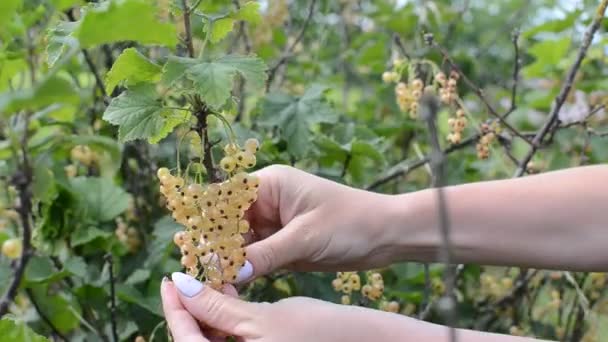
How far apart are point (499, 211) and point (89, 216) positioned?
86 cm

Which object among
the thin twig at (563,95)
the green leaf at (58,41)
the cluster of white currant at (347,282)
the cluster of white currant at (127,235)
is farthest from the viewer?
the cluster of white currant at (127,235)

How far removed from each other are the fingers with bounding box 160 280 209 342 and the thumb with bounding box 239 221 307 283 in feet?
0.36

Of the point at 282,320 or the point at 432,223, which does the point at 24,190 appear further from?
the point at 432,223

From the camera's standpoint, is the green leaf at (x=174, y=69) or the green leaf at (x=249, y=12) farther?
the green leaf at (x=249, y=12)

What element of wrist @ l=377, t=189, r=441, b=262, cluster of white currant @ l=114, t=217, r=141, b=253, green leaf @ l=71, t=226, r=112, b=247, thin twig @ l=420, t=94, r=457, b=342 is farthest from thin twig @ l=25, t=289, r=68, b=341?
thin twig @ l=420, t=94, r=457, b=342

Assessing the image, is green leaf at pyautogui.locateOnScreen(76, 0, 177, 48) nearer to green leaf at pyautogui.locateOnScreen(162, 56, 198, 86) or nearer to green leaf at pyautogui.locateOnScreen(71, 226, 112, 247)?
green leaf at pyautogui.locateOnScreen(162, 56, 198, 86)

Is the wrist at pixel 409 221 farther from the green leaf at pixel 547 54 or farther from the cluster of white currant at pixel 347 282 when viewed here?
the green leaf at pixel 547 54

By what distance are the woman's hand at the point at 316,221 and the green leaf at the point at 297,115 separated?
347mm

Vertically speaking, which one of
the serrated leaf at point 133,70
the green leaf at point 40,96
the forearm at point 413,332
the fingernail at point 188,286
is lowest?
the fingernail at point 188,286

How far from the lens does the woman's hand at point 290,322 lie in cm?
96

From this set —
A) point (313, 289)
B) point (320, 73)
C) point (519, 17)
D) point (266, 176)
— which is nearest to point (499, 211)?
point (266, 176)

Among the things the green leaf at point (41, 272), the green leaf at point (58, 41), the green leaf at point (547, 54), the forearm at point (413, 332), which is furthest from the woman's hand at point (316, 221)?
the green leaf at point (547, 54)

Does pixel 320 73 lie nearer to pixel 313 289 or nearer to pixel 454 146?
pixel 454 146

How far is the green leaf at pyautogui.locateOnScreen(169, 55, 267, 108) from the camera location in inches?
38.2
